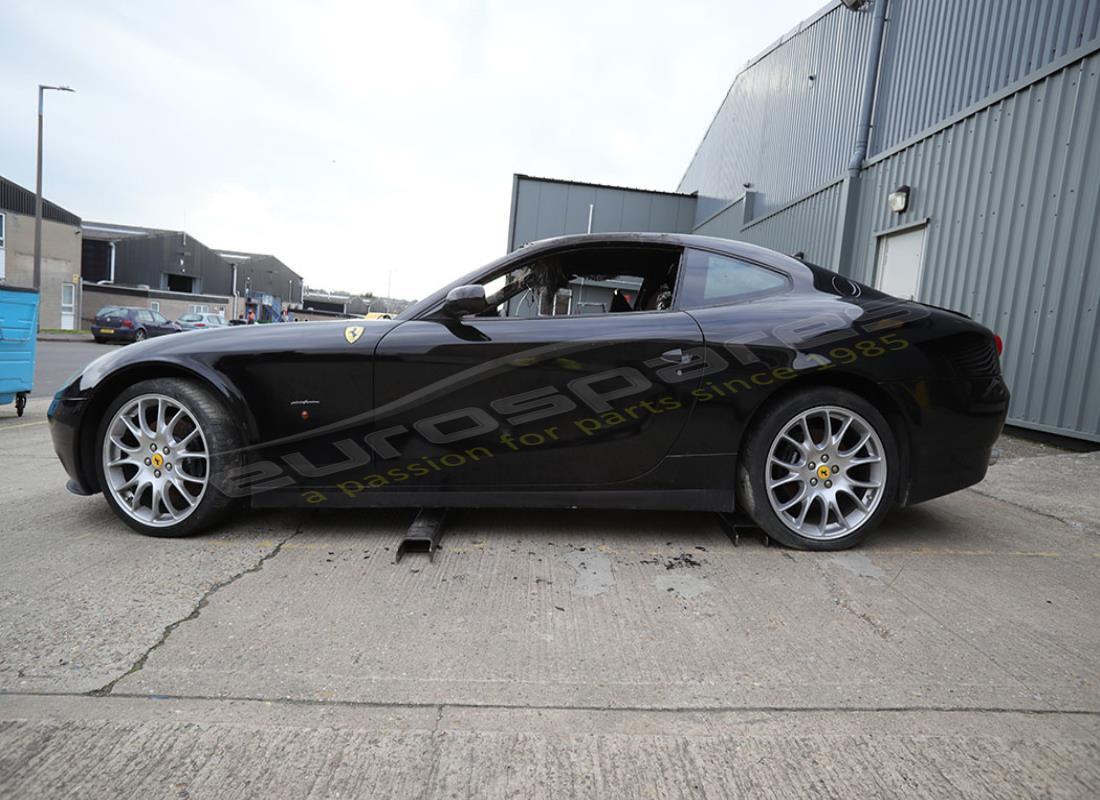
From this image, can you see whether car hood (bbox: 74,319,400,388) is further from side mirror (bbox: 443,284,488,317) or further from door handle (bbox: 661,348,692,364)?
door handle (bbox: 661,348,692,364)

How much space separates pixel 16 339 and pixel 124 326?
2135cm

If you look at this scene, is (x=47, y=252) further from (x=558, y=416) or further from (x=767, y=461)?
(x=767, y=461)

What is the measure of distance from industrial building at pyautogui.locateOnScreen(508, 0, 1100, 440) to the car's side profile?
338 centimetres

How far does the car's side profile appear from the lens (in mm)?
2781

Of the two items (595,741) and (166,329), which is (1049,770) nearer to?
(595,741)

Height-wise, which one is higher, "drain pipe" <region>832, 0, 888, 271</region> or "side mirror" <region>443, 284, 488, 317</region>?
"drain pipe" <region>832, 0, 888, 271</region>

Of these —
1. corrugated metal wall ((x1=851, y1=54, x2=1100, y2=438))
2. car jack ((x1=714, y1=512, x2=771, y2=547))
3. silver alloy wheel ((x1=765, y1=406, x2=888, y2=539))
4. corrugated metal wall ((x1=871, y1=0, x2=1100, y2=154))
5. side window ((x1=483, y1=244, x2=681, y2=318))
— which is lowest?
car jack ((x1=714, y1=512, x2=771, y2=547))

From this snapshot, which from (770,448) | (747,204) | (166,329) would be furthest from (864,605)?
(166,329)

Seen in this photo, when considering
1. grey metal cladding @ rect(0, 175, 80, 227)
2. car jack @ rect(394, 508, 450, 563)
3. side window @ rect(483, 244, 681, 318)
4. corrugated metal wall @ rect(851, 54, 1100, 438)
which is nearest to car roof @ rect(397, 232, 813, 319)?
side window @ rect(483, 244, 681, 318)

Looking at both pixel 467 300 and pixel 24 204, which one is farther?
pixel 24 204

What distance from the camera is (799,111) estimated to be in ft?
38.5

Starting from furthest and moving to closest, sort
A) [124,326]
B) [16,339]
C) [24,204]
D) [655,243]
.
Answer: [24,204]
[124,326]
[16,339]
[655,243]

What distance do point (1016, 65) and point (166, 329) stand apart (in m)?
26.7

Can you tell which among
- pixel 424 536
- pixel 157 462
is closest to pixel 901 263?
pixel 424 536
